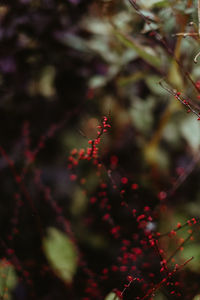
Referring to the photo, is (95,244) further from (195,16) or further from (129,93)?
(195,16)

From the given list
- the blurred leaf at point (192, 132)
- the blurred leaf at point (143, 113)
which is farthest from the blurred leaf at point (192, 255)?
the blurred leaf at point (143, 113)

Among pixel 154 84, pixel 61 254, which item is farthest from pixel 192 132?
pixel 61 254

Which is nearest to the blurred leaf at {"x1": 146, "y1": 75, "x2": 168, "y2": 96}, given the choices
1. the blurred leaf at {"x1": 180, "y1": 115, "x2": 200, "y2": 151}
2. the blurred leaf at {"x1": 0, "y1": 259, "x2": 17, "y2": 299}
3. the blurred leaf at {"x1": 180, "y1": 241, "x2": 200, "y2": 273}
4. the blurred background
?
the blurred background

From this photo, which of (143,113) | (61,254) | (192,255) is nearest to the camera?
(192,255)

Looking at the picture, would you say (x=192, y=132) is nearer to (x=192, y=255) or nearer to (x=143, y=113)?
(x=143, y=113)

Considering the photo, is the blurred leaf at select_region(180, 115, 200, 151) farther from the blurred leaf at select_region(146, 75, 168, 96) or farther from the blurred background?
the blurred leaf at select_region(146, 75, 168, 96)

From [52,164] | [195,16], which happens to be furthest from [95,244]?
[195,16]

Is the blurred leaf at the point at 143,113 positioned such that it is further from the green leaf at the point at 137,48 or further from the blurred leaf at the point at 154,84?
the green leaf at the point at 137,48
